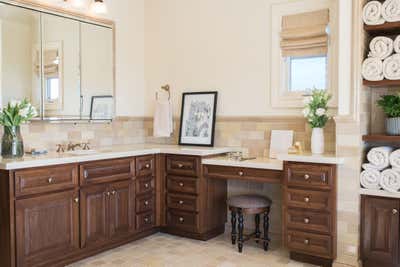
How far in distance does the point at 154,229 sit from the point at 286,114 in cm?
186

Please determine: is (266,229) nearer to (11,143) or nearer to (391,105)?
(391,105)

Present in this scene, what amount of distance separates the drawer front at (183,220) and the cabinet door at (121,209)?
1.42 feet

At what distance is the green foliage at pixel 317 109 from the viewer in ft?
11.7

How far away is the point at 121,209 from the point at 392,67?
2.68 meters

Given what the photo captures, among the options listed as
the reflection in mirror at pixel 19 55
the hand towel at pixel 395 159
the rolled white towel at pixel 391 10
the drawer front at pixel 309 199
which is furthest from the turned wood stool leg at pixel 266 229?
the reflection in mirror at pixel 19 55

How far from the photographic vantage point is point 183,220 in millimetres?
4145

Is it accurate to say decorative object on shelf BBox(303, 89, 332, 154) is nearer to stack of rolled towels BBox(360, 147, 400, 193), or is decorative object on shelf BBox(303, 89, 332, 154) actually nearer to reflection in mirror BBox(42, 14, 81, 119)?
stack of rolled towels BBox(360, 147, 400, 193)

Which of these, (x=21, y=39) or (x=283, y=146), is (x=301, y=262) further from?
(x=21, y=39)

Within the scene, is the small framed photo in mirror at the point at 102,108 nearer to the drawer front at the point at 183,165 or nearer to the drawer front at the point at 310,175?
the drawer front at the point at 183,165

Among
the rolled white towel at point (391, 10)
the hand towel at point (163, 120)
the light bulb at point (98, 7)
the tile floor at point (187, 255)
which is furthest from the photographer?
the hand towel at point (163, 120)

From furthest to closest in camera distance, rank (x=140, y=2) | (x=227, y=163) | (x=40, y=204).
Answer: (x=140, y=2) → (x=227, y=163) → (x=40, y=204)

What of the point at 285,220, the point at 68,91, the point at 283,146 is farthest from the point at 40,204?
the point at 283,146


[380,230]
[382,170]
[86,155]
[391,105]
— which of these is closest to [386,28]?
[391,105]

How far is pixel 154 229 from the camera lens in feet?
14.3
